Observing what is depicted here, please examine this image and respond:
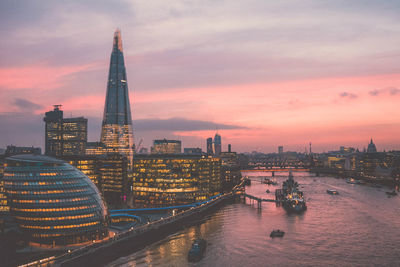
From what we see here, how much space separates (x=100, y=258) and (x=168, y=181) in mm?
75207

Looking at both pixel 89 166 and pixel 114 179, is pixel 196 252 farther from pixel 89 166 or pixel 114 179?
pixel 114 179

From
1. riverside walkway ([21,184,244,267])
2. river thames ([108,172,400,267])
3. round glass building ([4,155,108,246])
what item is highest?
round glass building ([4,155,108,246])

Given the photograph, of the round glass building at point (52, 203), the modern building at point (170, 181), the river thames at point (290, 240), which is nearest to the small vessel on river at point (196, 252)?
the river thames at point (290, 240)

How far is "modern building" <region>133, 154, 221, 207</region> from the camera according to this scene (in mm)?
146750

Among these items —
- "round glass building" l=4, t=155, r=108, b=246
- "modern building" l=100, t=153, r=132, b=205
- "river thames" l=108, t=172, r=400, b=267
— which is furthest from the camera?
"modern building" l=100, t=153, r=132, b=205

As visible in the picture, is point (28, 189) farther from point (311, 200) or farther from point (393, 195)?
point (393, 195)

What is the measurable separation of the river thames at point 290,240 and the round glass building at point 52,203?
11.8 metres

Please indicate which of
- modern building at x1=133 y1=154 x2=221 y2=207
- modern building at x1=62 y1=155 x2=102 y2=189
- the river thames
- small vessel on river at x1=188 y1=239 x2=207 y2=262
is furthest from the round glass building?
modern building at x1=133 y1=154 x2=221 y2=207

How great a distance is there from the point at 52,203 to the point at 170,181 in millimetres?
70769

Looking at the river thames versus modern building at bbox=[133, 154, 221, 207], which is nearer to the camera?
the river thames

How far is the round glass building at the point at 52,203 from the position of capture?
259 ft

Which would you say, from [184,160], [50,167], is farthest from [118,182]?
[50,167]

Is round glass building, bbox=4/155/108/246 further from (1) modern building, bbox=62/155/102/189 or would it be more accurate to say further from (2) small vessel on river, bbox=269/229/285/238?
(1) modern building, bbox=62/155/102/189

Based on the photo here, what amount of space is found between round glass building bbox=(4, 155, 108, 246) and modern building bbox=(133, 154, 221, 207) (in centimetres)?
6186
